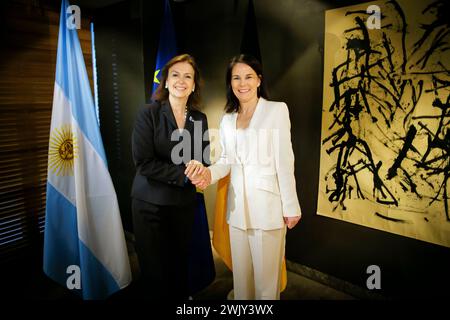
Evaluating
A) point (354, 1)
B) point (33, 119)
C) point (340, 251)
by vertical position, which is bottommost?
point (340, 251)

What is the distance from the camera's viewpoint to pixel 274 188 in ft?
6.32

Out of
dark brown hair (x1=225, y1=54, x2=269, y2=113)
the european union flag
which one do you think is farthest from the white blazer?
the european union flag

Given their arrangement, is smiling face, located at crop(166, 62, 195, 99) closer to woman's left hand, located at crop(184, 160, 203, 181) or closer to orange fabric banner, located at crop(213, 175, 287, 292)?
woman's left hand, located at crop(184, 160, 203, 181)

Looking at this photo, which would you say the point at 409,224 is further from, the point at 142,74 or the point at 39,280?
the point at 39,280

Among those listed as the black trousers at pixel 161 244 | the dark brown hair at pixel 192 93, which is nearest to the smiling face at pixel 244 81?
the dark brown hair at pixel 192 93

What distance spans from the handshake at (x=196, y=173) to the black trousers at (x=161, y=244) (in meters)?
0.24

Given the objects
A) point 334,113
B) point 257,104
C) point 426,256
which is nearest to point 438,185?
point 426,256

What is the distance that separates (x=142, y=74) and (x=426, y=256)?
8.82 ft

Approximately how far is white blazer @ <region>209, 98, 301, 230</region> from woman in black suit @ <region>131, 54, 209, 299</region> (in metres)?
0.33

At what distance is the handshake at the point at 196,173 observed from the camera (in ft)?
6.29

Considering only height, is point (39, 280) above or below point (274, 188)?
below

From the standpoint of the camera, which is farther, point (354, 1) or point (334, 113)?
point (334, 113)
